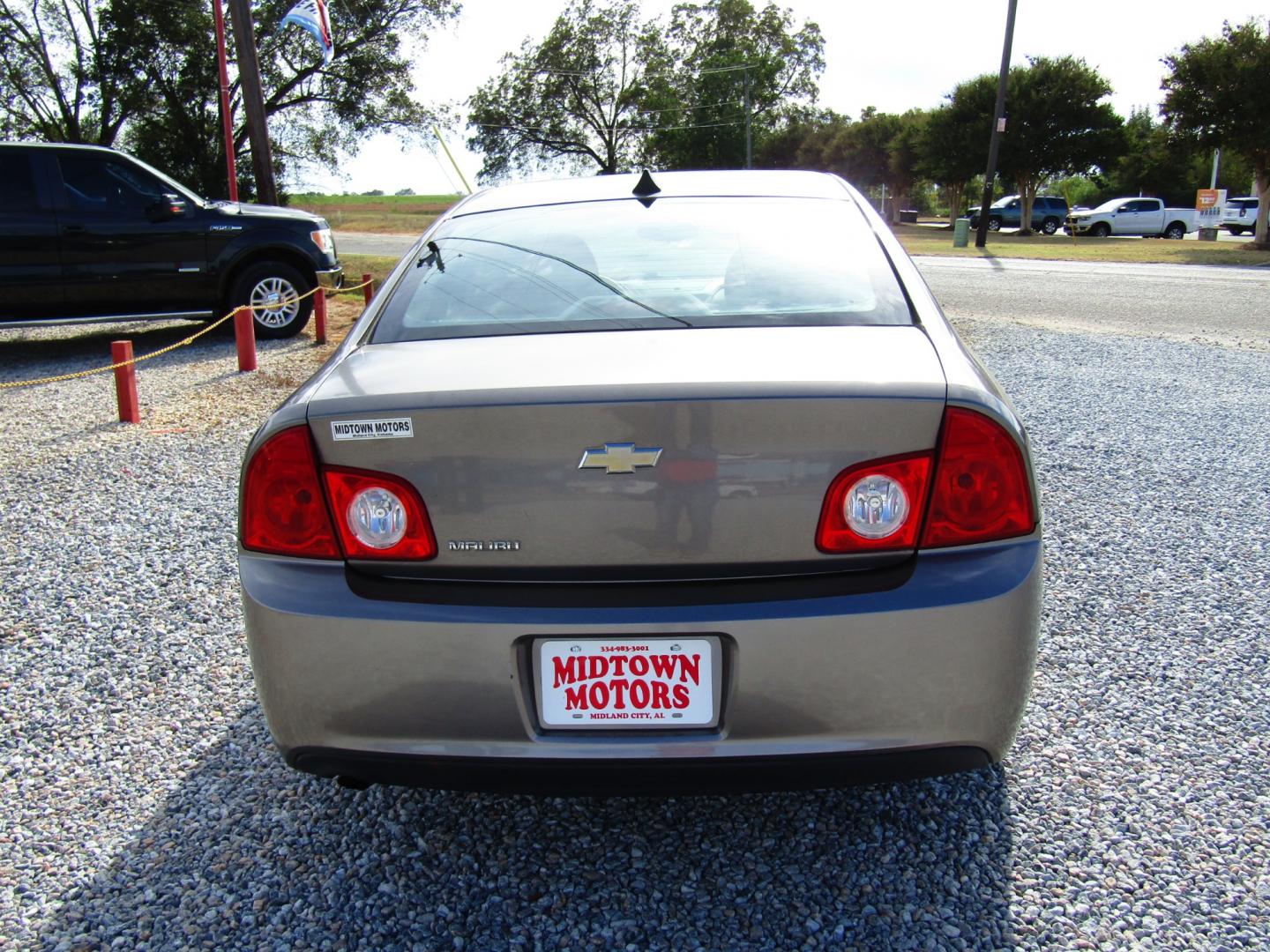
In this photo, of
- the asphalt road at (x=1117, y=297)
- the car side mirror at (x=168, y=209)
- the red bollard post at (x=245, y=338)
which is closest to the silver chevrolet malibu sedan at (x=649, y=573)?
the asphalt road at (x=1117, y=297)

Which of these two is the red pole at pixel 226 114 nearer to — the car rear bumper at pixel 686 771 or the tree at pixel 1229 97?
the car rear bumper at pixel 686 771

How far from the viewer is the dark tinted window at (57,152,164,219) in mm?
9578

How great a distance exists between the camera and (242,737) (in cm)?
297

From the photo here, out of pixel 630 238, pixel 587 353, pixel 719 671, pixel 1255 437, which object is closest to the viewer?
pixel 719 671

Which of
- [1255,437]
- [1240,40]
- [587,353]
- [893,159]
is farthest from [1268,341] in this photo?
[893,159]

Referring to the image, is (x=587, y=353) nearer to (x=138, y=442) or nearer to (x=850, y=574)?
(x=850, y=574)

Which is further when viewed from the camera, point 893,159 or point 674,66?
point 674,66

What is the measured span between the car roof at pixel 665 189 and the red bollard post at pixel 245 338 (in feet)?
20.1

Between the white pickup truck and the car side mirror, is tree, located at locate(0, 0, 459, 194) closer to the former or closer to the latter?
the car side mirror

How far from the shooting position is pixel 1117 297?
14.8 m

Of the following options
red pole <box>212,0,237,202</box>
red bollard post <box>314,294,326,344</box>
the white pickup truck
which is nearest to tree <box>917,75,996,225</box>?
the white pickup truck

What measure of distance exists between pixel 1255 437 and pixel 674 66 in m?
59.2

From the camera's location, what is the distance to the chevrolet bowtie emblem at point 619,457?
191 centimetres

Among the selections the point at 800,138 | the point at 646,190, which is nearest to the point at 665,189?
the point at 646,190
